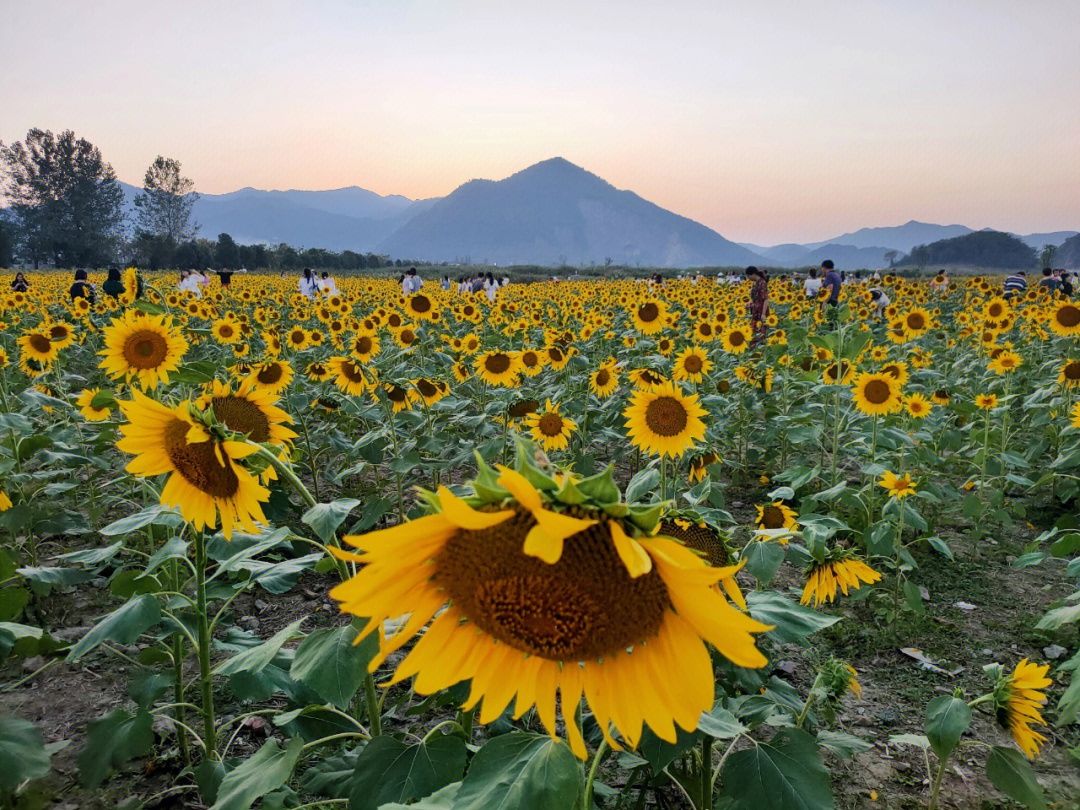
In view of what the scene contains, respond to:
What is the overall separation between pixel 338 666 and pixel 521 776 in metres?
0.65

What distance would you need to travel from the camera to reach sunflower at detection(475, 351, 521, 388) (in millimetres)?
6699

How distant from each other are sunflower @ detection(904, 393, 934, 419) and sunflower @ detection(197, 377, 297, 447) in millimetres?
5535

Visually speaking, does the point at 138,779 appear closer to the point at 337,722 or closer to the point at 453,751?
the point at 337,722

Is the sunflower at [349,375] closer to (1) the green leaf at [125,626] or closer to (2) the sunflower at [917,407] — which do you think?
(1) the green leaf at [125,626]

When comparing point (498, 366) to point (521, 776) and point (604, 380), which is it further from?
point (521, 776)

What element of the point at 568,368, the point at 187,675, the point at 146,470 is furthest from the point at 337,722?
the point at 568,368

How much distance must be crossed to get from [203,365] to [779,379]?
6.92 m

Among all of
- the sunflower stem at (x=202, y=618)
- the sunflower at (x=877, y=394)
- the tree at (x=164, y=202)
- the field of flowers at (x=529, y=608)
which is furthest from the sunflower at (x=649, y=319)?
the tree at (x=164, y=202)

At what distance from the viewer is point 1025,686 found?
211 centimetres

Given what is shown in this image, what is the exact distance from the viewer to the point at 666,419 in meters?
3.69

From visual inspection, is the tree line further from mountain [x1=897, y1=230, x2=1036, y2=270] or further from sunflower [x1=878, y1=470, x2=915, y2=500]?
mountain [x1=897, y1=230, x2=1036, y2=270]

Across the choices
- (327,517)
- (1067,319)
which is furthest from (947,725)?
(1067,319)

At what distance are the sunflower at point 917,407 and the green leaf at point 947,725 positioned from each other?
454cm

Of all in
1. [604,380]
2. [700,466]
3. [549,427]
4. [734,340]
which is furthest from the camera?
[734,340]
